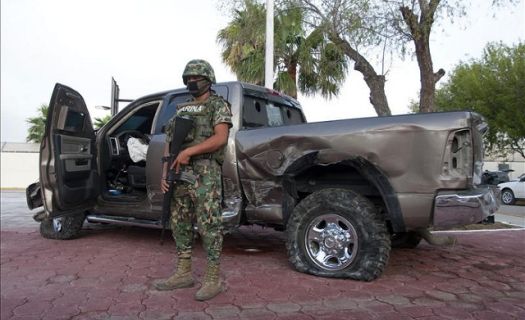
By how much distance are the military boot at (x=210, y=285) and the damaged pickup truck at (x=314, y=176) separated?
0.87m

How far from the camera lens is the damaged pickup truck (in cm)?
351

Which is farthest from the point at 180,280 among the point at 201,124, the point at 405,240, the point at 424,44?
the point at 424,44

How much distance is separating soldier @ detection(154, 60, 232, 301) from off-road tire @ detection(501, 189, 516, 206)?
2.93 m

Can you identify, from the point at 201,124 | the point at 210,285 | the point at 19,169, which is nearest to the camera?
the point at 210,285

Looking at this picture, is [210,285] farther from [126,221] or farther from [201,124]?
[126,221]

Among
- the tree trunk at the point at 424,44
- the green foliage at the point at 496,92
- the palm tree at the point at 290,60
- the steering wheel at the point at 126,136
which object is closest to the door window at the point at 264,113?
the steering wheel at the point at 126,136

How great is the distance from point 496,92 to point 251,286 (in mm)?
→ 12704

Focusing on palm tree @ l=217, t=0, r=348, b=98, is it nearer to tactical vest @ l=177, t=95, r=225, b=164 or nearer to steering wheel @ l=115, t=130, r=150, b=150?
steering wheel @ l=115, t=130, r=150, b=150

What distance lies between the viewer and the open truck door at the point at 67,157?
4.44m

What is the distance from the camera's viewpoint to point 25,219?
766 centimetres

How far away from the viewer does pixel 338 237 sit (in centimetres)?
392

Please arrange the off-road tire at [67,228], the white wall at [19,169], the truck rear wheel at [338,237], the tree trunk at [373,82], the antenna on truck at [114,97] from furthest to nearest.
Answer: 1. the white wall at [19,169]
2. the tree trunk at [373,82]
3. the antenna on truck at [114,97]
4. the off-road tire at [67,228]
5. the truck rear wheel at [338,237]

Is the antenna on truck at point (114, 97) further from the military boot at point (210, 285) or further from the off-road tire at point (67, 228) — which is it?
the military boot at point (210, 285)

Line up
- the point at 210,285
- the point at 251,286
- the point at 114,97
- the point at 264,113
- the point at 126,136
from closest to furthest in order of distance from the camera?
the point at 210,285, the point at 251,286, the point at 264,113, the point at 126,136, the point at 114,97
